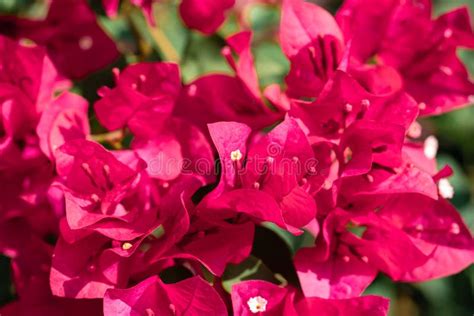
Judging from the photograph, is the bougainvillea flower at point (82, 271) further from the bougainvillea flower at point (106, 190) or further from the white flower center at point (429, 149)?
the white flower center at point (429, 149)

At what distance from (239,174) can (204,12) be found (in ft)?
0.90

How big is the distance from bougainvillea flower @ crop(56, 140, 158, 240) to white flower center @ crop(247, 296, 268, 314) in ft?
0.46

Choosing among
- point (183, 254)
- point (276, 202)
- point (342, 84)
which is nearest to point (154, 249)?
point (183, 254)

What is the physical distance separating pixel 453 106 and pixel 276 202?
0.34 m

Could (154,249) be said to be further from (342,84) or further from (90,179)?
(342,84)

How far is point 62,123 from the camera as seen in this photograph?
2.83 feet

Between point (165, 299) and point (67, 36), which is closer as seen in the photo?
point (165, 299)

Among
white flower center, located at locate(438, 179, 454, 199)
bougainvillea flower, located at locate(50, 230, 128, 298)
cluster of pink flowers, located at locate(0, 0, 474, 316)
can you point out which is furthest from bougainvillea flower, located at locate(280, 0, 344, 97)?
bougainvillea flower, located at locate(50, 230, 128, 298)

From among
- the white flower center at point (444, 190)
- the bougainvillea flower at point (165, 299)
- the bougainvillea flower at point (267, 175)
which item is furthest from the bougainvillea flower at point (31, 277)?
the white flower center at point (444, 190)

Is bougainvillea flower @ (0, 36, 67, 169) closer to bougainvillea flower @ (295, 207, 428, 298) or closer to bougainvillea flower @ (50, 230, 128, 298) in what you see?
bougainvillea flower @ (50, 230, 128, 298)

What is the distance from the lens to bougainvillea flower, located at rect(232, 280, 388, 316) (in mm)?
752

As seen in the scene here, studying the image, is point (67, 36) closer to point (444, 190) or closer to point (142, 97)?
point (142, 97)

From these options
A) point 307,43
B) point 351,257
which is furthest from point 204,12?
point 351,257

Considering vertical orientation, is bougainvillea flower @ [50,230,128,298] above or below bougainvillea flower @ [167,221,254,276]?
below
